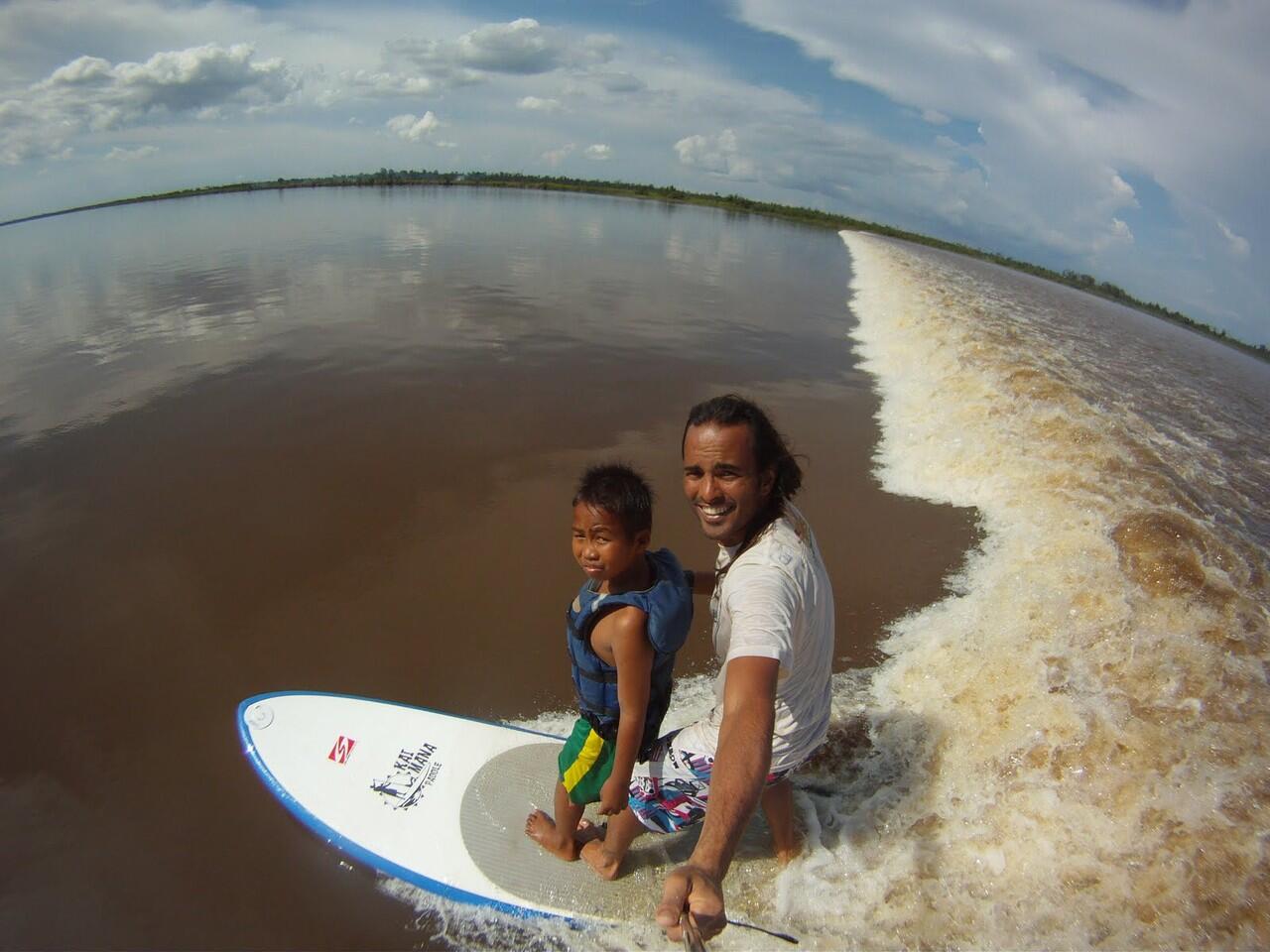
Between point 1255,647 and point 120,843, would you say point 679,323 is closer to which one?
point 1255,647

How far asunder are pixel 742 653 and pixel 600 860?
1.84 meters

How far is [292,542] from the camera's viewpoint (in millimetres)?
5754

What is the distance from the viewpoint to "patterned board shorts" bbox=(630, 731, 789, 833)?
2656mm

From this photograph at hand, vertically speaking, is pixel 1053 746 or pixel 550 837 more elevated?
pixel 1053 746

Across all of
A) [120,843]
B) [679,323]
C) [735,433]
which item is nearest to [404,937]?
[120,843]

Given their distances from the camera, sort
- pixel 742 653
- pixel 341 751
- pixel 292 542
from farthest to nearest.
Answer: pixel 292 542 < pixel 341 751 < pixel 742 653

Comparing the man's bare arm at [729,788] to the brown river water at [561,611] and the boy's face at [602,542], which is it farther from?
the brown river water at [561,611]

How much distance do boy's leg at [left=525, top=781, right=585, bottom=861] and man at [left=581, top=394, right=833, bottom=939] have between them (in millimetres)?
352

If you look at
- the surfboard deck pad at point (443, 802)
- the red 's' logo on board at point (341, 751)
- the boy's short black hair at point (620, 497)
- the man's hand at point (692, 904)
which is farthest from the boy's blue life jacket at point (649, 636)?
the red 's' logo on board at point (341, 751)

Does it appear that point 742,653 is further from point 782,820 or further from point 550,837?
point 550,837

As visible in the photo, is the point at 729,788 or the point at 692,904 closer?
the point at 692,904

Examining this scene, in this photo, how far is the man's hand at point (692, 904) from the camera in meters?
1.52

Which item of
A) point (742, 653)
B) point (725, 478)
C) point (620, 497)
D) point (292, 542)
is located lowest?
point (292, 542)

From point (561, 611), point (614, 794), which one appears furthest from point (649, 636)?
point (561, 611)
